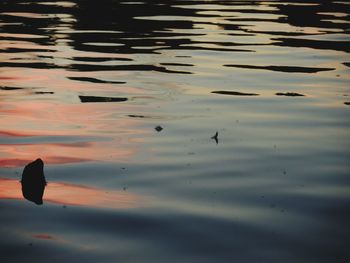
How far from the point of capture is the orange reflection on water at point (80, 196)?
658cm

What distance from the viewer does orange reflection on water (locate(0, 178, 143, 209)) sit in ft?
21.6

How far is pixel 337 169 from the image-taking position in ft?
26.1

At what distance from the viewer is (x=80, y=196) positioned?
22.4ft

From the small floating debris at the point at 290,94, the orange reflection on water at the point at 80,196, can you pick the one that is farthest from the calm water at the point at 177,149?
the small floating debris at the point at 290,94

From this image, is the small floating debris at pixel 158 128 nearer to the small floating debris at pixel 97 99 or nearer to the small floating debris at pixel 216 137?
the small floating debris at pixel 216 137

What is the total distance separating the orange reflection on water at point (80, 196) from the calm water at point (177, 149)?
20mm

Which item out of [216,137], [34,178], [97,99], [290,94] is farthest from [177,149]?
[290,94]

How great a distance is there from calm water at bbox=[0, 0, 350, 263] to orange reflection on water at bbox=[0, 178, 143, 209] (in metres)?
0.02

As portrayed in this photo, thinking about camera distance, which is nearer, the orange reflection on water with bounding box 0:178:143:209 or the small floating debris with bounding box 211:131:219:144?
the orange reflection on water with bounding box 0:178:143:209

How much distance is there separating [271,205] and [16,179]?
2.84 m

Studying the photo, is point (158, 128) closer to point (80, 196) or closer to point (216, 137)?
point (216, 137)

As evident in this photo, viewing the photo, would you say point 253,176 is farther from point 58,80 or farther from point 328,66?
point 328,66

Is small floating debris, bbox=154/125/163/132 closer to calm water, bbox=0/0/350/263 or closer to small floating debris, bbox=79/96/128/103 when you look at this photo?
calm water, bbox=0/0/350/263

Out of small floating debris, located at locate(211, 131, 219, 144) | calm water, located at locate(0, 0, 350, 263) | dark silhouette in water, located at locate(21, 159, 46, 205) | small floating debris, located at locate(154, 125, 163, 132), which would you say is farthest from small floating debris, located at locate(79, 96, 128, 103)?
dark silhouette in water, located at locate(21, 159, 46, 205)
